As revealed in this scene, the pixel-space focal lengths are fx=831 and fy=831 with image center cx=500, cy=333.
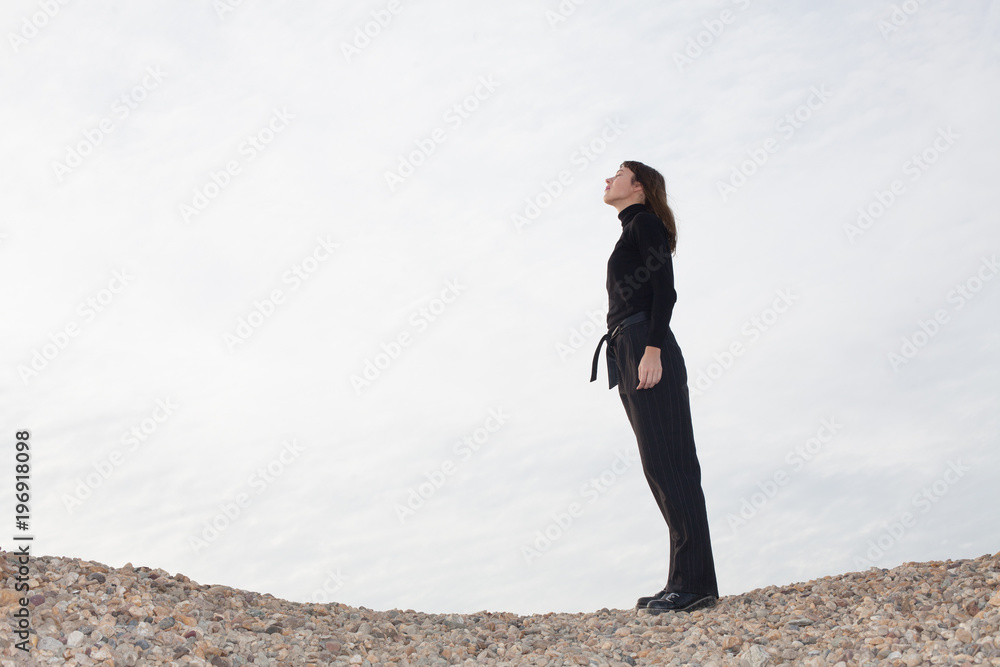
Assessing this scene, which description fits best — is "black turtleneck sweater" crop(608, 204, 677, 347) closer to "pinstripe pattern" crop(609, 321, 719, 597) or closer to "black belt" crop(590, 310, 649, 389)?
"black belt" crop(590, 310, 649, 389)

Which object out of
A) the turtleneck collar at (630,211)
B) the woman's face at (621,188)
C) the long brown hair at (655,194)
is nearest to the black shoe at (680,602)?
the long brown hair at (655,194)

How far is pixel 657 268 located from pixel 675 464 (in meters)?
1.43

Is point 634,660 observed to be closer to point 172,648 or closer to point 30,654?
point 172,648

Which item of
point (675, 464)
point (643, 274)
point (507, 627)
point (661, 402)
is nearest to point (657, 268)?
point (643, 274)

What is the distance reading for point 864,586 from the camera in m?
6.25

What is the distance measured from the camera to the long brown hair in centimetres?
656

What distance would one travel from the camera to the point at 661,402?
237 inches

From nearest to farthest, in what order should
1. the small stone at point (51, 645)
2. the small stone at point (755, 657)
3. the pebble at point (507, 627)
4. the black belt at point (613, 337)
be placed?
the small stone at point (51, 645) < the pebble at point (507, 627) < the small stone at point (755, 657) < the black belt at point (613, 337)

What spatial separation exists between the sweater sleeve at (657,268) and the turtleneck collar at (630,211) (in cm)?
15

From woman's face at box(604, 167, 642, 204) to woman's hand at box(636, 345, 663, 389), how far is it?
1.33 metres

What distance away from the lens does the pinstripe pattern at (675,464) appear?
6.01m

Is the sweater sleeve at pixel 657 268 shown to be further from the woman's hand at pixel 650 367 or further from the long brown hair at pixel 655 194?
the long brown hair at pixel 655 194

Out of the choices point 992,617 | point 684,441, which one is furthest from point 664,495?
point 992,617

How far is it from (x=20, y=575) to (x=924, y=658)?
18.5 ft
